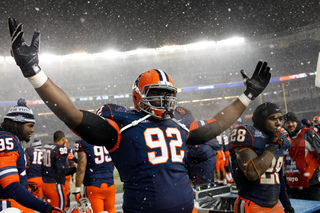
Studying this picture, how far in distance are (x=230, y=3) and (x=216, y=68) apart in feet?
33.3

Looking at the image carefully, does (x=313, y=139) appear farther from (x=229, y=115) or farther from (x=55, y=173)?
(x=55, y=173)

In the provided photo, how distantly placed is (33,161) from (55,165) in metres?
0.57


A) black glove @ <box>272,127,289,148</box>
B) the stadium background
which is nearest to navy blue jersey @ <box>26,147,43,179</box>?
black glove @ <box>272,127,289,148</box>

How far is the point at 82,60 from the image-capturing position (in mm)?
33125

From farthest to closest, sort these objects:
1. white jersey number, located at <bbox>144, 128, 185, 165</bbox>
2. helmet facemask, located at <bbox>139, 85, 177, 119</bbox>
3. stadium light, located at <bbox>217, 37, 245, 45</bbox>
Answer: stadium light, located at <bbox>217, 37, 245, 45</bbox> → helmet facemask, located at <bbox>139, 85, 177, 119</bbox> → white jersey number, located at <bbox>144, 128, 185, 165</bbox>

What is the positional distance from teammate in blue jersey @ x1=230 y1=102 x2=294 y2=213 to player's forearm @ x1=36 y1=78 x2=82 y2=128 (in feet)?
5.87

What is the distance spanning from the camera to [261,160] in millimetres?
2412

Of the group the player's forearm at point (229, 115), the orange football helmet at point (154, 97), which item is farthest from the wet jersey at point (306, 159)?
the orange football helmet at point (154, 97)

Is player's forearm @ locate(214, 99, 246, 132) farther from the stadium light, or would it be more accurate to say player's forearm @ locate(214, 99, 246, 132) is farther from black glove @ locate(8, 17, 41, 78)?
the stadium light

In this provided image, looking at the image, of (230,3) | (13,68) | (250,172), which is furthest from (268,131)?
(13,68)

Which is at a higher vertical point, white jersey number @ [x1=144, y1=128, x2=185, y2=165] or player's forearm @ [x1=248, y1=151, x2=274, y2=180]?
white jersey number @ [x1=144, y1=128, x2=185, y2=165]

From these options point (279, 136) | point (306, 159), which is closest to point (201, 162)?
point (306, 159)

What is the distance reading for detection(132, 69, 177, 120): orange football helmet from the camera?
1.83m

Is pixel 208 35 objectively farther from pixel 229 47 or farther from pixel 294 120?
pixel 294 120
